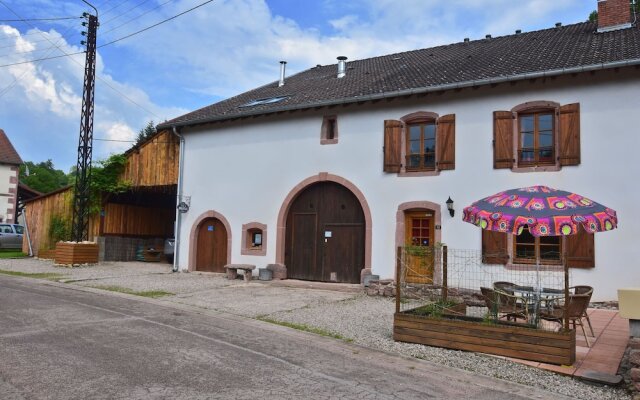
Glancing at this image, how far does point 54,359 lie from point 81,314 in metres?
3.07

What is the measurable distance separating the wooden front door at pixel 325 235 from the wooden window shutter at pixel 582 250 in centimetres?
515

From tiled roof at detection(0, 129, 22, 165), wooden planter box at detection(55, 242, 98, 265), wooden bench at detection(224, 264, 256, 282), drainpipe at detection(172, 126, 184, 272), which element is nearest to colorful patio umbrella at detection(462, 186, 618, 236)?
wooden bench at detection(224, 264, 256, 282)

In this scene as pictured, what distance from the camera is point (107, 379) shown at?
4801 mm

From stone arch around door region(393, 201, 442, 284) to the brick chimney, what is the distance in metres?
7.03

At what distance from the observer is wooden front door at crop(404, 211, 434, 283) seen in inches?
472

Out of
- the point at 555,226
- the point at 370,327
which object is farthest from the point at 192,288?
the point at 555,226

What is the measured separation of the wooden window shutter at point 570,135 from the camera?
10.9 metres

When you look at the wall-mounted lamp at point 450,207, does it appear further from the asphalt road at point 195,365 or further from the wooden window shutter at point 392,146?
the asphalt road at point 195,365

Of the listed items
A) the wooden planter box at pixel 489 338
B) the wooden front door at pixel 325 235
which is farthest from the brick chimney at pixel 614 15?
the wooden planter box at pixel 489 338

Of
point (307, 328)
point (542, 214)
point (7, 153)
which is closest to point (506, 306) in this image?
point (542, 214)

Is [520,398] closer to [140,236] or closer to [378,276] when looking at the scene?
[378,276]

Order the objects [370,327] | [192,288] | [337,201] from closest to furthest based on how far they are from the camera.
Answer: [370,327] → [192,288] → [337,201]

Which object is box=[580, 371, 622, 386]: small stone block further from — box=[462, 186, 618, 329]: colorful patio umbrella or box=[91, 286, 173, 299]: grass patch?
box=[91, 286, 173, 299]: grass patch

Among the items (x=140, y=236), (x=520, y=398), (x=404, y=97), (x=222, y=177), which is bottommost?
(x=520, y=398)
